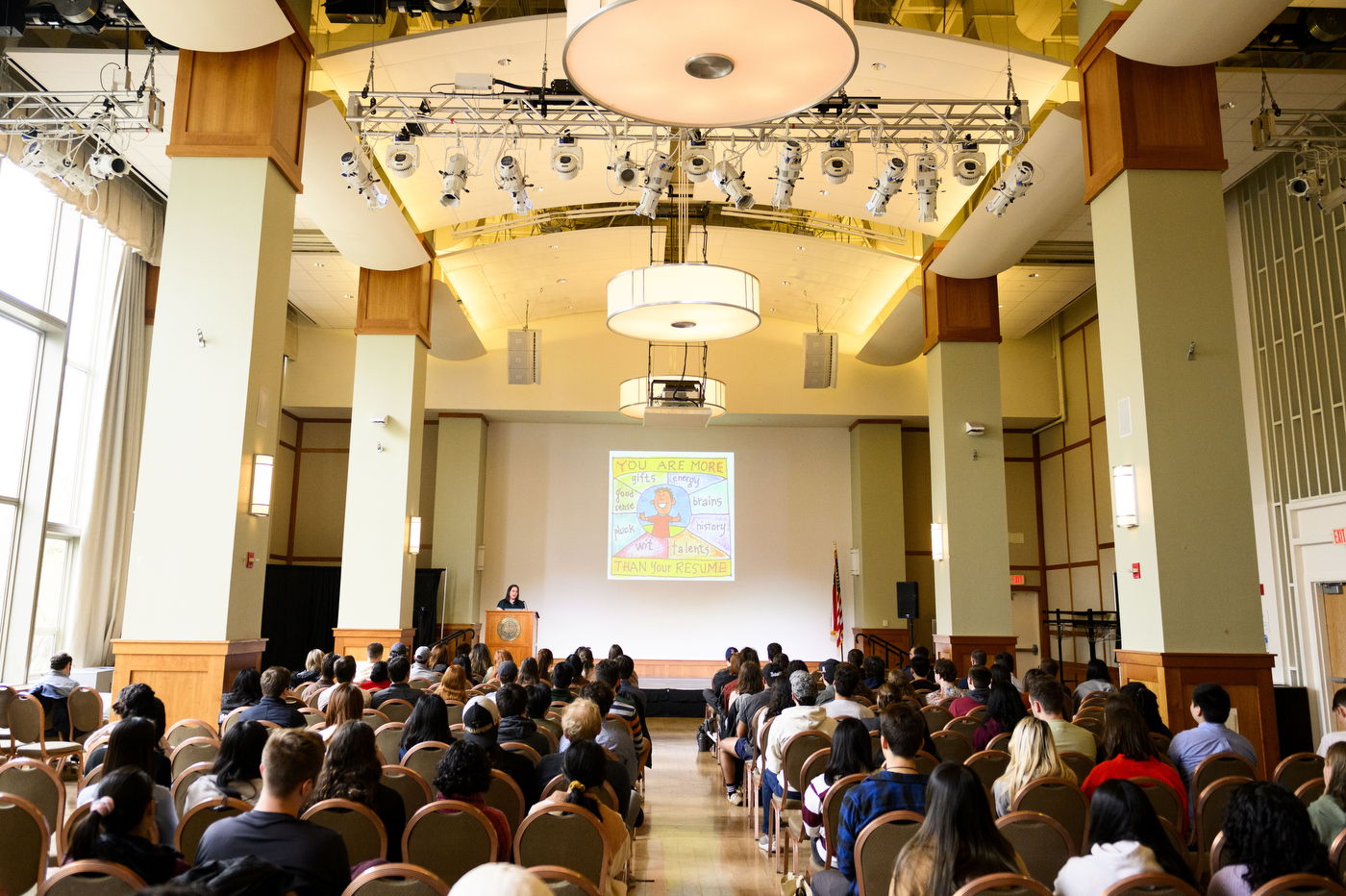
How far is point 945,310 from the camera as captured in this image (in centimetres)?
1198

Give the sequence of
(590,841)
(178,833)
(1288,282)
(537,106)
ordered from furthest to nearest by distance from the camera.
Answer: (1288,282), (537,106), (590,841), (178,833)

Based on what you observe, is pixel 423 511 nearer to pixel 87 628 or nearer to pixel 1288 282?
pixel 87 628

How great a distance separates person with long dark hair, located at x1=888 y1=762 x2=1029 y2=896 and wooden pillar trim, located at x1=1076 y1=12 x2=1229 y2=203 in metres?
5.98

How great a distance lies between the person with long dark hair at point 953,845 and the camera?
2650 mm

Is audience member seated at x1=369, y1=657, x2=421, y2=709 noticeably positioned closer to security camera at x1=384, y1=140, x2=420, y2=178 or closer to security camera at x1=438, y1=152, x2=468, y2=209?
A: security camera at x1=438, y1=152, x2=468, y2=209

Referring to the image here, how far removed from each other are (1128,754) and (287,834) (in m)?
3.68

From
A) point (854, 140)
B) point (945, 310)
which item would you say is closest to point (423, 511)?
point (945, 310)

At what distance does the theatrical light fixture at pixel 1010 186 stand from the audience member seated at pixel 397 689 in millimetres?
6263

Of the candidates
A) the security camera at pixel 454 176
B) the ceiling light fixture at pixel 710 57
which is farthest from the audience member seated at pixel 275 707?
the security camera at pixel 454 176

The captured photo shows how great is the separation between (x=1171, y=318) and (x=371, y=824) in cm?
639

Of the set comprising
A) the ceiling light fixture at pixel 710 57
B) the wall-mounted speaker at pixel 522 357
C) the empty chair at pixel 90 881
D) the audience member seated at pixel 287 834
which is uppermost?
the wall-mounted speaker at pixel 522 357

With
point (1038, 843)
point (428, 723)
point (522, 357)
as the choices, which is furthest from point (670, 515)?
point (1038, 843)

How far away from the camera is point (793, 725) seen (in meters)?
5.91

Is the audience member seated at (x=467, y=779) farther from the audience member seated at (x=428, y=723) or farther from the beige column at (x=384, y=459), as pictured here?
the beige column at (x=384, y=459)
